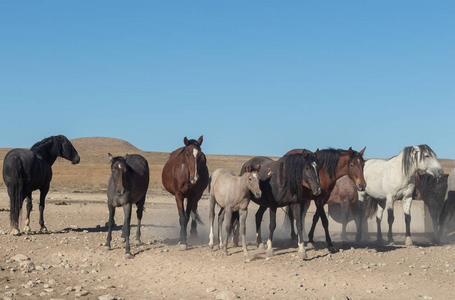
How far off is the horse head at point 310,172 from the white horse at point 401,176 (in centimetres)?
349

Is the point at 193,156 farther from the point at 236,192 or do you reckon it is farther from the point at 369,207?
the point at 369,207

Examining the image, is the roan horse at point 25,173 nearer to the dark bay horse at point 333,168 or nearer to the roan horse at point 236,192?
the roan horse at point 236,192

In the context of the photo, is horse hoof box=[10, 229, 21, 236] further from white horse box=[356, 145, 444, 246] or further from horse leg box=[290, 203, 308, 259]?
white horse box=[356, 145, 444, 246]

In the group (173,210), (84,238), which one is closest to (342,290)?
(84,238)

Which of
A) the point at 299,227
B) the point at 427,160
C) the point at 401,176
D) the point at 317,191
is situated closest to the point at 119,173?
the point at 299,227

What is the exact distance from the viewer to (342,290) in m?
8.80

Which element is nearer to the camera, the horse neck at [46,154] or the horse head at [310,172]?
the horse head at [310,172]

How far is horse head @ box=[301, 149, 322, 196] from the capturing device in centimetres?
1131

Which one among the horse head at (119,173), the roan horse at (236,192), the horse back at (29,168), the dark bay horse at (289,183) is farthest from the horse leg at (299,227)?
the horse back at (29,168)

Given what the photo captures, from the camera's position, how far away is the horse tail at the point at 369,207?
15.9 meters

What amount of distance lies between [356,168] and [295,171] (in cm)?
160

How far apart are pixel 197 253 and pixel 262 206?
1847 mm

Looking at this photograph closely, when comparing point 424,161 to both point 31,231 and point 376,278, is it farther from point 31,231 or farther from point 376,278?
point 31,231

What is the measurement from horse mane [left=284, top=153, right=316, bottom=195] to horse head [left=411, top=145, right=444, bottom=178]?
3.65m
